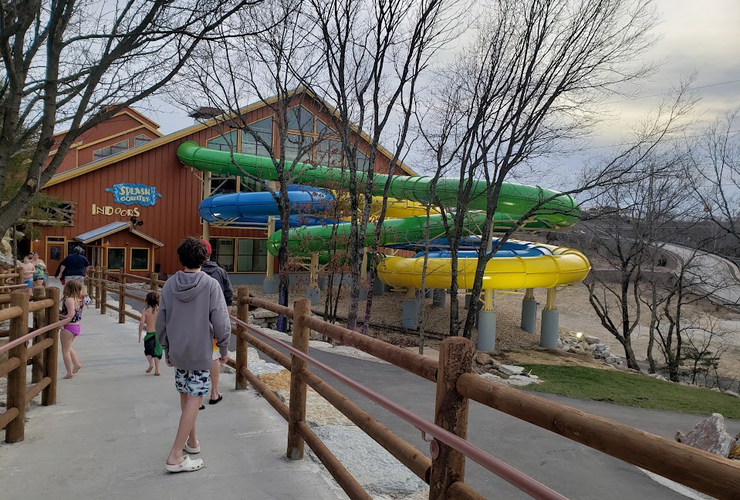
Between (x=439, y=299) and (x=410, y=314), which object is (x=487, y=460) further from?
(x=439, y=299)

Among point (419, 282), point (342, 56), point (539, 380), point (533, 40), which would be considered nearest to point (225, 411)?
point (539, 380)

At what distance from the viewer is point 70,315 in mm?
6355

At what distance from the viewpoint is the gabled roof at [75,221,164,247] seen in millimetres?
24408

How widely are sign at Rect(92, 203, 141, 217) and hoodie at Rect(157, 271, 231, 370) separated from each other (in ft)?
83.2

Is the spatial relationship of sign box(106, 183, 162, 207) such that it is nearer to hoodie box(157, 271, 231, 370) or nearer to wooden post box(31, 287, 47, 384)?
wooden post box(31, 287, 47, 384)

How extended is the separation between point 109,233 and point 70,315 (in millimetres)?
20387

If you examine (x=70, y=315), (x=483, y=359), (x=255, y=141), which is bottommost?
(x=483, y=359)

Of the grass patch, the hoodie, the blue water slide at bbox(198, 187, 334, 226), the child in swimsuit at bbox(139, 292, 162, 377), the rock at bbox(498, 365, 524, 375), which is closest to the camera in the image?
the hoodie

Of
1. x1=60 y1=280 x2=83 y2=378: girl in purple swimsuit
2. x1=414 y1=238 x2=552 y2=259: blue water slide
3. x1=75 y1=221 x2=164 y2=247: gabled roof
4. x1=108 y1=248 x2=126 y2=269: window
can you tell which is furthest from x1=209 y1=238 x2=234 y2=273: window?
x1=60 y1=280 x2=83 y2=378: girl in purple swimsuit

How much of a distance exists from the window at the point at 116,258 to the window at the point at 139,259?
0.39 metres

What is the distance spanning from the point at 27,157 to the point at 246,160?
934 cm

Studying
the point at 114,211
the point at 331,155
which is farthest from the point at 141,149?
the point at 331,155

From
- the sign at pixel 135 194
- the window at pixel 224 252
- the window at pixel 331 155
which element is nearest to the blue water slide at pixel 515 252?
the window at pixel 331 155

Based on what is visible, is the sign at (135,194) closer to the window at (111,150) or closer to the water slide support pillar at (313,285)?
the window at (111,150)
